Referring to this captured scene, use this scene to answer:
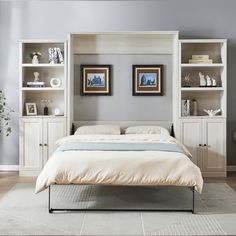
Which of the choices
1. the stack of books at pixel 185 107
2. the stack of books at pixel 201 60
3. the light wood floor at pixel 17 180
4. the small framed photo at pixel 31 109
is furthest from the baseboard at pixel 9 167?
the stack of books at pixel 201 60

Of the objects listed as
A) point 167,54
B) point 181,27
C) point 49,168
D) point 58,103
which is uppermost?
point 181,27

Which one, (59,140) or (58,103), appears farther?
(58,103)

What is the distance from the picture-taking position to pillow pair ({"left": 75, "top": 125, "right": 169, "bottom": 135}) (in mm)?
5898

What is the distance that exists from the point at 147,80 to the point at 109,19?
1.03 meters

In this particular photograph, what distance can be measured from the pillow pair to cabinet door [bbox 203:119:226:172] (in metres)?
0.58

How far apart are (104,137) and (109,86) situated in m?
1.19

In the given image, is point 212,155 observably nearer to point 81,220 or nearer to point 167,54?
point 167,54

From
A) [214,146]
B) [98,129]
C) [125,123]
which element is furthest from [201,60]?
[98,129]

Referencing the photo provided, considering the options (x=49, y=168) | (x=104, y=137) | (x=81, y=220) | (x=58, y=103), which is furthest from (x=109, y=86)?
(x=81, y=220)

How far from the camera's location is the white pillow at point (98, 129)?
19.3ft

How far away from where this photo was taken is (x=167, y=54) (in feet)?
20.9

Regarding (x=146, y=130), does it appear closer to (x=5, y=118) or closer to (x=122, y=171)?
(x=122, y=171)

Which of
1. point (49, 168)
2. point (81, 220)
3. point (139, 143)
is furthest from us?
point (139, 143)

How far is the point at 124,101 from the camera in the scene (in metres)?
6.41
